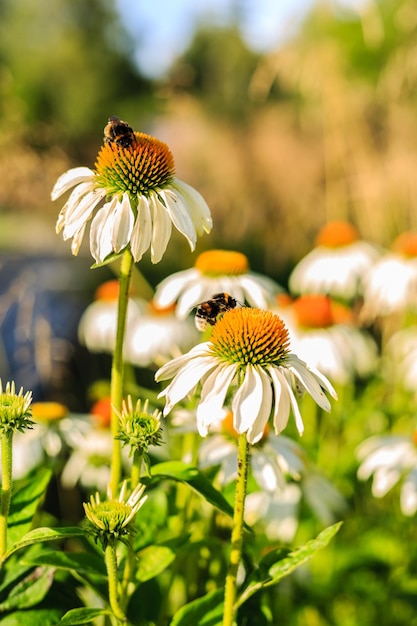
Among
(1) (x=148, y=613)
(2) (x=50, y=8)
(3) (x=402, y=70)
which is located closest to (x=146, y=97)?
(2) (x=50, y=8)

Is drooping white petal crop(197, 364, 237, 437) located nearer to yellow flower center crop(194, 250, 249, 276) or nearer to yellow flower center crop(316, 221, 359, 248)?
yellow flower center crop(194, 250, 249, 276)

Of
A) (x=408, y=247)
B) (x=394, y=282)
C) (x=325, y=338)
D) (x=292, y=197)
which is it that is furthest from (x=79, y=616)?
(x=292, y=197)

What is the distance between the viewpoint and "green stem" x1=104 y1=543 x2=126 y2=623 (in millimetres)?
685

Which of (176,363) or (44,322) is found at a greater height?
(44,322)

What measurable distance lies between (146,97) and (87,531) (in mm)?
15630

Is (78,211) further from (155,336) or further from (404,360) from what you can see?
(404,360)

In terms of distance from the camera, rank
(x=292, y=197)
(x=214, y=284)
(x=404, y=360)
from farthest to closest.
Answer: (x=292, y=197)
(x=404, y=360)
(x=214, y=284)

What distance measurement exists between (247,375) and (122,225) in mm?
216

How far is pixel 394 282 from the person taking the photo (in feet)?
6.50

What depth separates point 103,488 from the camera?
1479 millimetres

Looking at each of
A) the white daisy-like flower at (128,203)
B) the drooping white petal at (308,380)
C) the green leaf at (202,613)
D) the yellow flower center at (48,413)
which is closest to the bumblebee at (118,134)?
the white daisy-like flower at (128,203)

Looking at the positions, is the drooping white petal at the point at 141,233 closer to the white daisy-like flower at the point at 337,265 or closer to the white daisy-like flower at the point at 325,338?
the white daisy-like flower at the point at 325,338

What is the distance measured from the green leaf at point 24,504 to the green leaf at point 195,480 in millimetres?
161

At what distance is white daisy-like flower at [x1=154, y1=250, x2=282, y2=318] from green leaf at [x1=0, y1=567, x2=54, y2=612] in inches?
21.3
